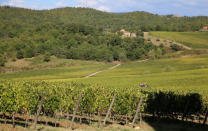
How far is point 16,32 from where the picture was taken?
605ft

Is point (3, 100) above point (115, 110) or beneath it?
above

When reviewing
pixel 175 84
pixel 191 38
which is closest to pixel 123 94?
pixel 175 84

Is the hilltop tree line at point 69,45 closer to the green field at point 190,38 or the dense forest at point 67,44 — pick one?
the dense forest at point 67,44

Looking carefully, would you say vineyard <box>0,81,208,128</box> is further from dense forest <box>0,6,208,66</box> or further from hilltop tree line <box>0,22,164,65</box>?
hilltop tree line <box>0,22,164,65</box>

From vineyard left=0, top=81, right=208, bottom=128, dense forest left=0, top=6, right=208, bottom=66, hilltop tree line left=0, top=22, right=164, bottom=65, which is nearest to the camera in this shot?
vineyard left=0, top=81, right=208, bottom=128

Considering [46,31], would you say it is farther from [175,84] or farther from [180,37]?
[175,84]

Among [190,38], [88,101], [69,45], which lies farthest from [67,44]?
[88,101]

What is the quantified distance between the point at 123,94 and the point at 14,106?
11148 mm

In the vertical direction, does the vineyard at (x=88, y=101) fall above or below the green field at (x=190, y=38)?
below

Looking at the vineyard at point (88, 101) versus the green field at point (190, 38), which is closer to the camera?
the vineyard at point (88, 101)

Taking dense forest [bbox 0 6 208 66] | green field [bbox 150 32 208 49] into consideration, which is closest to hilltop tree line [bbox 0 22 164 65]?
dense forest [bbox 0 6 208 66]

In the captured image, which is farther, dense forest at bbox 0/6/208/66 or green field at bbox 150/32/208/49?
dense forest at bbox 0/6/208/66

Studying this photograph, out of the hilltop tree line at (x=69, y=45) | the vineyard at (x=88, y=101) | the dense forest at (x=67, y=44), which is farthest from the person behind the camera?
the hilltop tree line at (x=69, y=45)

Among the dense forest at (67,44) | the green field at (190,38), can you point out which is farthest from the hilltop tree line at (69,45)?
the green field at (190,38)
